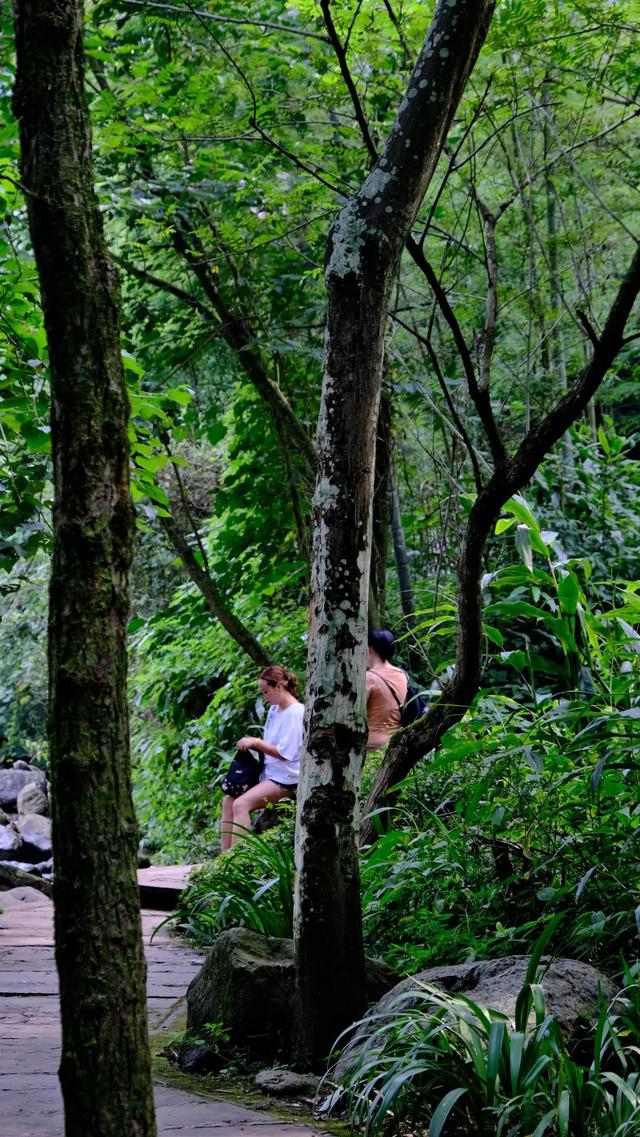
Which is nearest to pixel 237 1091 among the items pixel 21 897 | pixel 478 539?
pixel 478 539

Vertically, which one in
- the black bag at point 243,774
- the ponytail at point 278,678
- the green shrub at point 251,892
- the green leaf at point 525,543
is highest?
the green leaf at point 525,543

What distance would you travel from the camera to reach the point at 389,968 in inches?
158

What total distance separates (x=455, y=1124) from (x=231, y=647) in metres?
8.92

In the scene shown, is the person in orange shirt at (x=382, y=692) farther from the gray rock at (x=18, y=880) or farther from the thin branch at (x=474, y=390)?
the gray rock at (x=18, y=880)

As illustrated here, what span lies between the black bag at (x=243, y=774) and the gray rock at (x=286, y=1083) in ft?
14.5

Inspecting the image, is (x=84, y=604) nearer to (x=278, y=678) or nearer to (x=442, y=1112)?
(x=442, y=1112)

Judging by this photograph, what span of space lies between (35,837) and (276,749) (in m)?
9.55

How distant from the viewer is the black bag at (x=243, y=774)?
7.98 metres

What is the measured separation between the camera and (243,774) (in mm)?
7984

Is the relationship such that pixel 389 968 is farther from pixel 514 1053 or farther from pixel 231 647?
pixel 231 647

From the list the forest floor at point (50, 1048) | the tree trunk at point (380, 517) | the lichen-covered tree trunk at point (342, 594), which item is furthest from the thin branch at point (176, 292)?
the lichen-covered tree trunk at point (342, 594)

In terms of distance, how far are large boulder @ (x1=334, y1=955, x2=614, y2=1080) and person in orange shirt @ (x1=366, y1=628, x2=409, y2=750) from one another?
10.3 ft

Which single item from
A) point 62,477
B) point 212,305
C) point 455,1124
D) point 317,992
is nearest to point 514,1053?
point 455,1124

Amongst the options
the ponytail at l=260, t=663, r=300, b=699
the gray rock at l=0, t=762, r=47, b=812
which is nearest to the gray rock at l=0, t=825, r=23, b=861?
the gray rock at l=0, t=762, r=47, b=812
